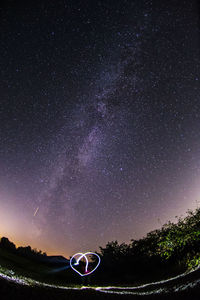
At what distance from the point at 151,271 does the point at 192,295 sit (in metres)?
17.5

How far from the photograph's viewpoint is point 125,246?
93.5 feet

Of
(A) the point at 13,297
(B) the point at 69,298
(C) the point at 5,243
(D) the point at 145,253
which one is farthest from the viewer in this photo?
(C) the point at 5,243

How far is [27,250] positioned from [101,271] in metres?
23.3

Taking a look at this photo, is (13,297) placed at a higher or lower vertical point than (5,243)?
lower

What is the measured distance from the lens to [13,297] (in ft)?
20.2

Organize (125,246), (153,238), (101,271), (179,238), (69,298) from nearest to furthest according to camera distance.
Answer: (69,298)
(179,238)
(153,238)
(101,271)
(125,246)

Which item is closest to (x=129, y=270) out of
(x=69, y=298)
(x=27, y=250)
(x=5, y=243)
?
(x=69, y=298)

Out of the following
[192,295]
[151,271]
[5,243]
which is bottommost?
[151,271]

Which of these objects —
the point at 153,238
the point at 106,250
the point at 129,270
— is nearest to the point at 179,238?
the point at 153,238

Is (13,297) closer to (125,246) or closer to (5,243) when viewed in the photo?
(125,246)

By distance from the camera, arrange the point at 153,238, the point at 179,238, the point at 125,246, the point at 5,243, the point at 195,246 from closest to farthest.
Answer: the point at 179,238
the point at 195,246
the point at 153,238
the point at 125,246
the point at 5,243

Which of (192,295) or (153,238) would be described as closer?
(192,295)

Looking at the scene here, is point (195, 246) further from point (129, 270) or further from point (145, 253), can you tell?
point (129, 270)

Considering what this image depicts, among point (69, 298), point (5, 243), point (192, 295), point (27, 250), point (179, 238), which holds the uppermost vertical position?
point (5, 243)
